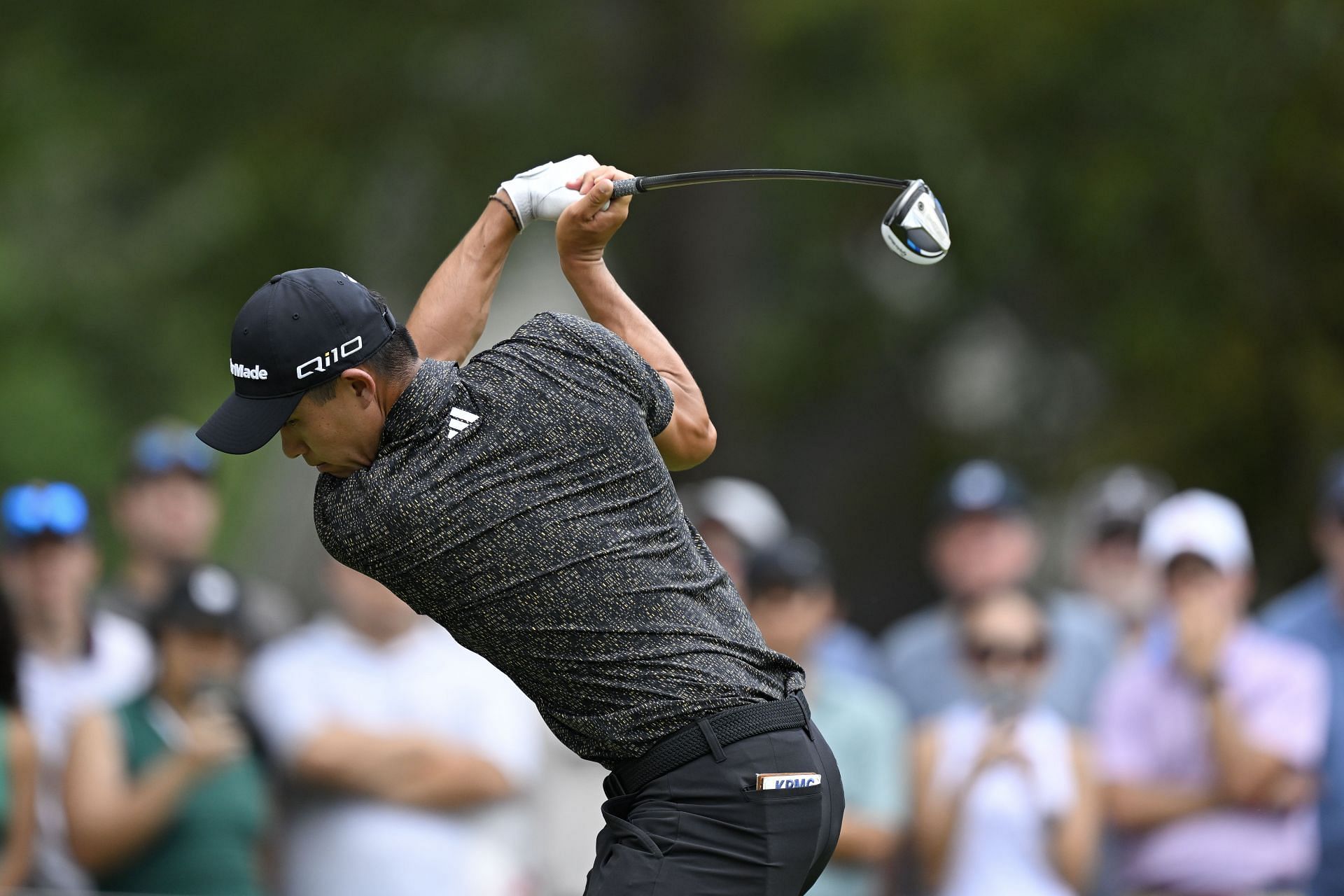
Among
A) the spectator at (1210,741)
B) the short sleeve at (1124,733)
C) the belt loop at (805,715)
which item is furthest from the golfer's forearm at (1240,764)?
the belt loop at (805,715)

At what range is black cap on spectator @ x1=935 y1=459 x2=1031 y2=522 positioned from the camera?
6.65m

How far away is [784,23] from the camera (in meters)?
12.3

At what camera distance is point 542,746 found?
247 inches

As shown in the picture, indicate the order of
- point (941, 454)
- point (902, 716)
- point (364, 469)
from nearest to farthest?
1. point (364, 469)
2. point (902, 716)
3. point (941, 454)

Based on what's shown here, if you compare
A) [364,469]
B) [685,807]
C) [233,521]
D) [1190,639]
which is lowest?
[685,807]

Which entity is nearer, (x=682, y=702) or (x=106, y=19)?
(x=682, y=702)

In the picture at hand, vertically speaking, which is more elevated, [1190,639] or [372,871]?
[1190,639]

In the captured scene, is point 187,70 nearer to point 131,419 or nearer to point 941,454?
point 131,419

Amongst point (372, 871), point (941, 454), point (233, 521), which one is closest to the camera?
point (372, 871)

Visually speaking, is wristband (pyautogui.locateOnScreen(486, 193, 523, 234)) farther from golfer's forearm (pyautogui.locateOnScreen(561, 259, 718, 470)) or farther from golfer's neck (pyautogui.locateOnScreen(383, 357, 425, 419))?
golfer's neck (pyautogui.locateOnScreen(383, 357, 425, 419))

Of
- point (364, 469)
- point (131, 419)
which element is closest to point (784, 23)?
point (131, 419)

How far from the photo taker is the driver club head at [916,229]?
155 inches

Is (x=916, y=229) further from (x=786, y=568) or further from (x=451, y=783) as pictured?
(x=451, y=783)

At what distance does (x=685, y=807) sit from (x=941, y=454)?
1093cm
